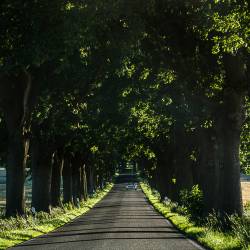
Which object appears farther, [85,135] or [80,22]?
[85,135]

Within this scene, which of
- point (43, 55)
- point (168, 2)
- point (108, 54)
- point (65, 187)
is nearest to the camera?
point (43, 55)

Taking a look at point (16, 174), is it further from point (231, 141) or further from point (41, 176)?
point (231, 141)

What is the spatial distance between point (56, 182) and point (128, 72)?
756 inches

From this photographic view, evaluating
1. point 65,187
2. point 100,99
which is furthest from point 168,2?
point 65,187

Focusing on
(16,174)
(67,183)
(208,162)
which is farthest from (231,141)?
(67,183)

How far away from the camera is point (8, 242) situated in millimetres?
19297

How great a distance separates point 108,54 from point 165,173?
38427 millimetres

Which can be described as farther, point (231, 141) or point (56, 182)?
point (56, 182)

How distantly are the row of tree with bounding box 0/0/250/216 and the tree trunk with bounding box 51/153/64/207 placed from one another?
7.85 metres

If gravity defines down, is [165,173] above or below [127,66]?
below

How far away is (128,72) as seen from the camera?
26266 mm

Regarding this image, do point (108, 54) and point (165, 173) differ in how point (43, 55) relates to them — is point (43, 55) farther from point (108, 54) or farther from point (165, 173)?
point (165, 173)

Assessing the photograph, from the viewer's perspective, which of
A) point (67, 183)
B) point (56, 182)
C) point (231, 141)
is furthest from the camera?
point (67, 183)

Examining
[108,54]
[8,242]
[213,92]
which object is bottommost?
[8,242]
